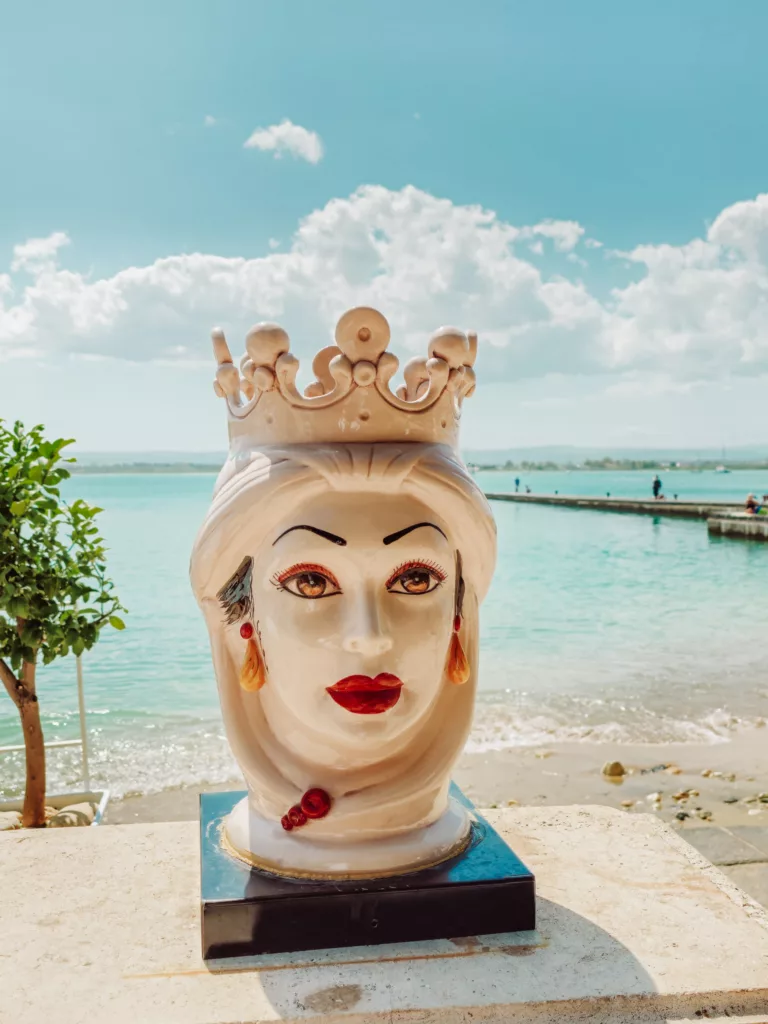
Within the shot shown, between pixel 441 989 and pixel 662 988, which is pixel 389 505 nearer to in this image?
pixel 441 989

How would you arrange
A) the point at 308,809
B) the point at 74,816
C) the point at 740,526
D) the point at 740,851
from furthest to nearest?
the point at 740,526
the point at 74,816
the point at 740,851
the point at 308,809

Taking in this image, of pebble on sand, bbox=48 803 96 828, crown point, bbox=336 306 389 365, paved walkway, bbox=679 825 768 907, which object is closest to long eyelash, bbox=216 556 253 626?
crown point, bbox=336 306 389 365

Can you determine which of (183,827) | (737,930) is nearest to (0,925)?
(183,827)

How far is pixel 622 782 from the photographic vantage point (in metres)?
6.15

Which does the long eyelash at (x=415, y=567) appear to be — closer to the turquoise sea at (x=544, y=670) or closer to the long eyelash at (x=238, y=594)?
the long eyelash at (x=238, y=594)

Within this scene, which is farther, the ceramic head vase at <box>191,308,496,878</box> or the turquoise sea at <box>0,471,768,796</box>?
the turquoise sea at <box>0,471,768,796</box>

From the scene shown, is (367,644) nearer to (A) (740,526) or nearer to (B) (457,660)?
(B) (457,660)

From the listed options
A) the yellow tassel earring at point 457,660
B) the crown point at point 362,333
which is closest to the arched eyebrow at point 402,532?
the yellow tassel earring at point 457,660

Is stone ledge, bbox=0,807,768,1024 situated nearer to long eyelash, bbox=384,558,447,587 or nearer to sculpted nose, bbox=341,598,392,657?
sculpted nose, bbox=341,598,392,657

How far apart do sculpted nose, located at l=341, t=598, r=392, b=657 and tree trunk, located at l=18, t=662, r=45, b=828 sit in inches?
98.9

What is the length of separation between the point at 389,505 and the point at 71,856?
6.03 feet

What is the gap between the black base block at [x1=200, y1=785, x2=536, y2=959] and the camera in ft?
8.36

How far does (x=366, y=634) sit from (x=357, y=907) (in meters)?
0.80

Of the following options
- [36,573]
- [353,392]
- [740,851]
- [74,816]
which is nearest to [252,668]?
[353,392]
